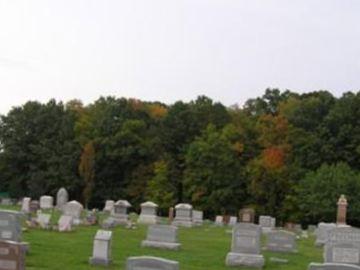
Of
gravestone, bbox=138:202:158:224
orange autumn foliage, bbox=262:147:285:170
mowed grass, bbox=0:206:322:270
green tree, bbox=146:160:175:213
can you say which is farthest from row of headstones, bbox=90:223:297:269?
green tree, bbox=146:160:175:213

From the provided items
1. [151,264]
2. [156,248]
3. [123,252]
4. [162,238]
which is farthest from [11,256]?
[162,238]

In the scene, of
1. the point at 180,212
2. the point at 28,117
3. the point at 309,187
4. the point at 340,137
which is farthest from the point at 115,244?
the point at 28,117

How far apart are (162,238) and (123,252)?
9.16 ft

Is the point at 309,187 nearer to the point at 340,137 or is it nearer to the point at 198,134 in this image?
the point at 340,137

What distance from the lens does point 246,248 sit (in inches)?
855

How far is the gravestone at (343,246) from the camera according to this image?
19953mm

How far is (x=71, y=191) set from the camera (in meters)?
63.3

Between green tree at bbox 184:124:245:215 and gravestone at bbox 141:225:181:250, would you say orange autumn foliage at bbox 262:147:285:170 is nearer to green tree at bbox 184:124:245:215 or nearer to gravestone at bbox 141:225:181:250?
green tree at bbox 184:124:245:215

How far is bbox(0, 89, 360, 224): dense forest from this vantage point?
56312 millimetres

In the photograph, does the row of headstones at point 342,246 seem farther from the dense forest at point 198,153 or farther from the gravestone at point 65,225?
the dense forest at point 198,153

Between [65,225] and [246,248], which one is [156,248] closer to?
[246,248]

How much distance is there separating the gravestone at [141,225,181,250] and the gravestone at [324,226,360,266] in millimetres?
5432

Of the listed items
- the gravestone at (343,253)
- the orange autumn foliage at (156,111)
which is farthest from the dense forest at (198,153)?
the gravestone at (343,253)

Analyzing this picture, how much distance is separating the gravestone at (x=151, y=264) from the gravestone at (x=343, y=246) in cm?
817
